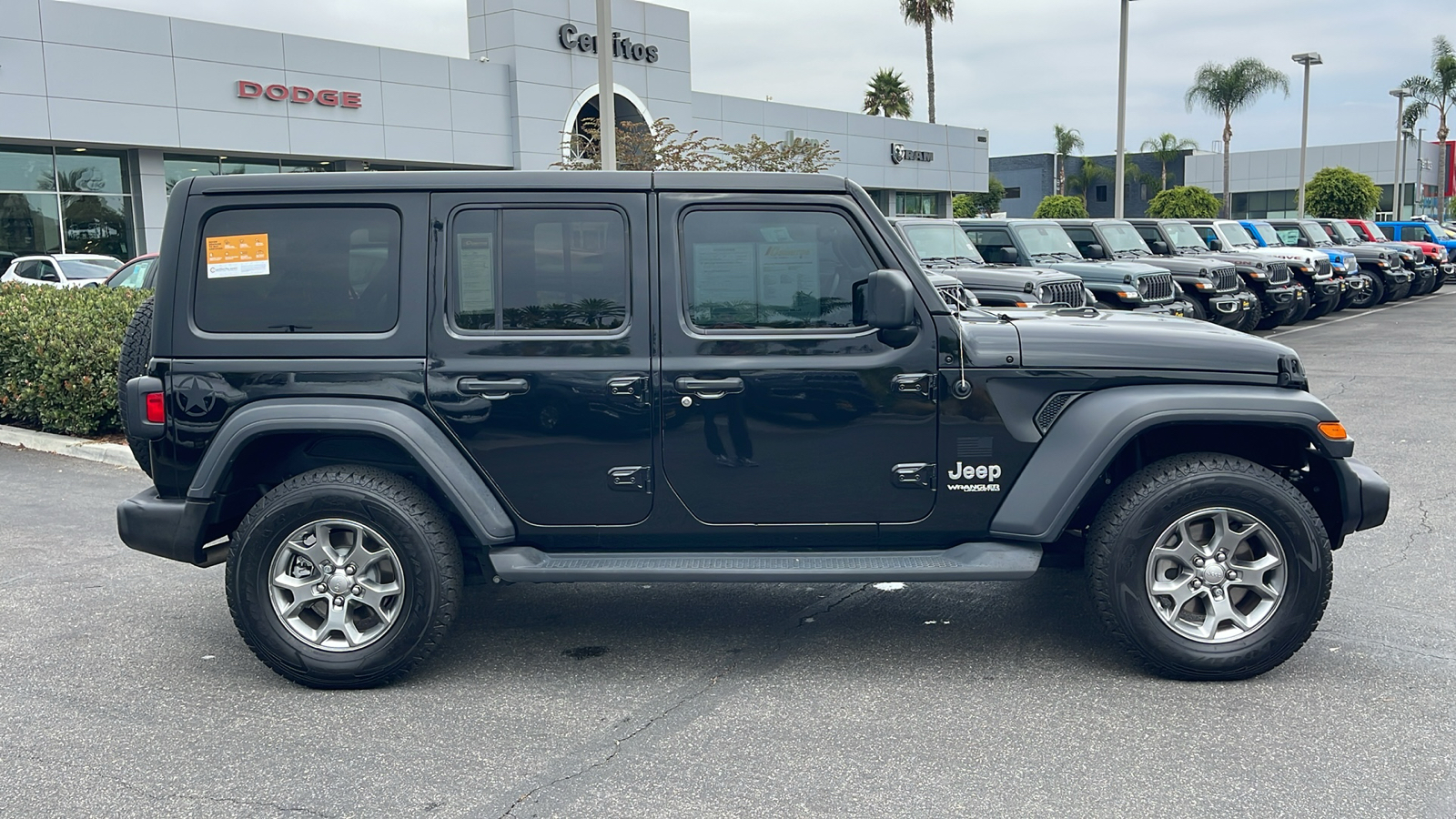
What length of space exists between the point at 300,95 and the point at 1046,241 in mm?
20690

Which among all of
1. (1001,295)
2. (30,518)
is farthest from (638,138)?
(30,518)

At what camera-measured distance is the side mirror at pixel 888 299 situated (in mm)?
4344

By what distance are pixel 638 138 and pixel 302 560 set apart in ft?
63.9

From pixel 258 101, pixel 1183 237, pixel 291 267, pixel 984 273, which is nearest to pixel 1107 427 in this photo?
Answer: pixel 291 267

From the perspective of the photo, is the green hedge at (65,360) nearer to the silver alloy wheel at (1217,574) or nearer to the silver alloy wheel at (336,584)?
the silver alloy wheel at (336,584)

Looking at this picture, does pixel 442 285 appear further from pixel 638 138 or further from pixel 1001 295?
pixel 638 138

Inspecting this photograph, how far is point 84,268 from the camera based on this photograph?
20109 millimetres

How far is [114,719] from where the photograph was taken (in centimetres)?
435

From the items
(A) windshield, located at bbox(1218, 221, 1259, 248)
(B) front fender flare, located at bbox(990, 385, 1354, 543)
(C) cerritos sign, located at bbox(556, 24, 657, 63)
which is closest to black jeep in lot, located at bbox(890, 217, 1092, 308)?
(B) front fender flare, located at bbox(990, 385, 1354, 543)

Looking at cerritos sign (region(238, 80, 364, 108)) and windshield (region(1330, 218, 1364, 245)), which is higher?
cerritos sign (region(238, 80, 364, 108))

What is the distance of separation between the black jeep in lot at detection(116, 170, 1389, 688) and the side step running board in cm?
1

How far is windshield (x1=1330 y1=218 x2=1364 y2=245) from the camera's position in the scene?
91.7 ft

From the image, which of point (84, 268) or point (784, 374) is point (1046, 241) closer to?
point (784, 374)

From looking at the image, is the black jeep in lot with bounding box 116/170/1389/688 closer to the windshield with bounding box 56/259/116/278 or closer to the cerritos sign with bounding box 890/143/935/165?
the windshield with bounding box 56/259/116/278
